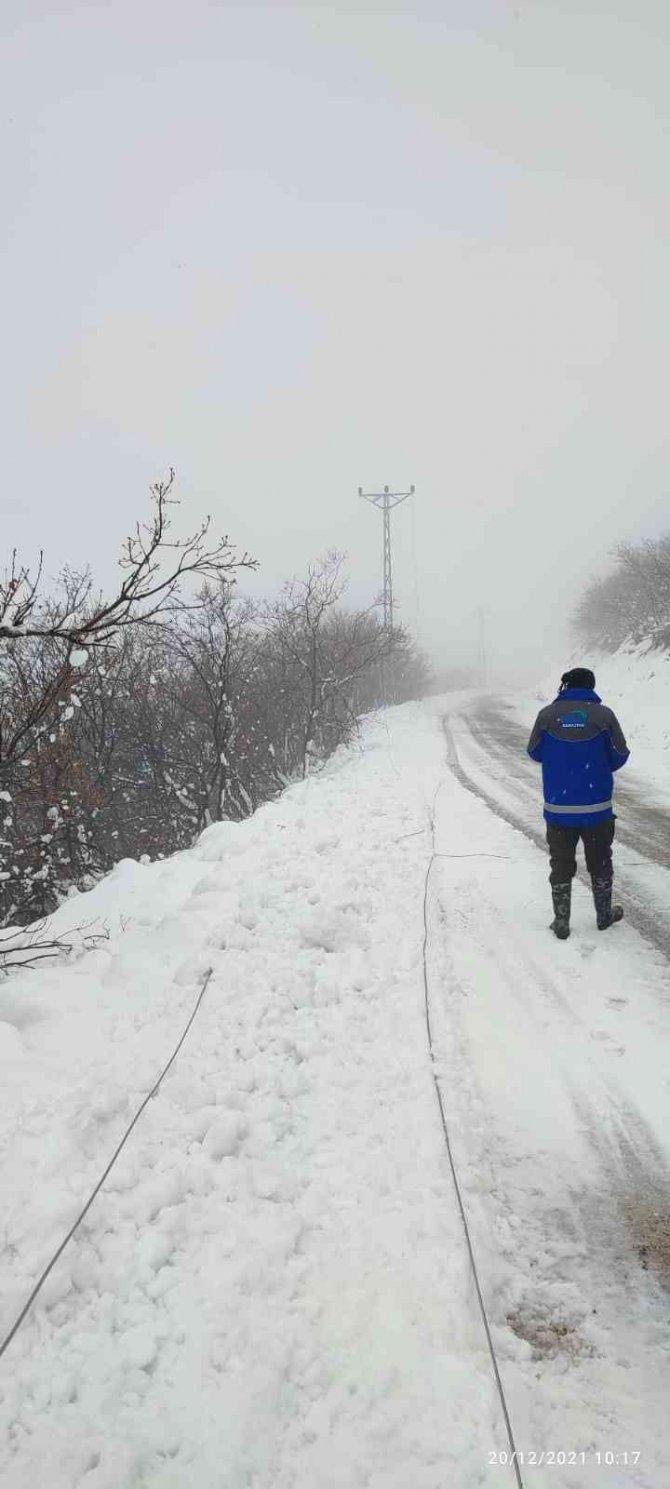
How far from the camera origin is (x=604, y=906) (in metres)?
5.07

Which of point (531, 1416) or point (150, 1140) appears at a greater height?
point (150, 1140)

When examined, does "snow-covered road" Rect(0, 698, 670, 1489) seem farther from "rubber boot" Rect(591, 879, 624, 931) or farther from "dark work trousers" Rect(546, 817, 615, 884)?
"dark work trousers" Rect(546, 817, 615, 884)

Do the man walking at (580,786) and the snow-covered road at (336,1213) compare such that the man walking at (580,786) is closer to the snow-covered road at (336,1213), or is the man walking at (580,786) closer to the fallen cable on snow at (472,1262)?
the snow-covered road at (336,1213)

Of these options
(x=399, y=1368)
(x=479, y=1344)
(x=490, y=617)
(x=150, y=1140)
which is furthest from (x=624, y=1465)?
(x=490, y=617)

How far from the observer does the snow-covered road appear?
1916 mm

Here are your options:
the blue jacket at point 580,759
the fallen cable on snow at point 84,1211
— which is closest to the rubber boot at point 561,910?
the blue jacket at point 580,759

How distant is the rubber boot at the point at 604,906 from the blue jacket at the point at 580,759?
0.47m

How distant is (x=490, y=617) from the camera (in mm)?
117062

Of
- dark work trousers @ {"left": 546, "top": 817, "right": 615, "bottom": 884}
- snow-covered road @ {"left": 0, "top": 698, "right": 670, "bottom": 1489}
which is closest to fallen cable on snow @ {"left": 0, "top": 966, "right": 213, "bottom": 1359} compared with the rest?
snow-covered road @ {"left": 0, "top": 698, "right": 670, "bottom": 1489}

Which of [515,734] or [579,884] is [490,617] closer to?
[515,734]

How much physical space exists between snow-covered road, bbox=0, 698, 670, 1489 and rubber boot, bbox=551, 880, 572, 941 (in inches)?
8.5

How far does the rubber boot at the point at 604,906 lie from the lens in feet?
16.5

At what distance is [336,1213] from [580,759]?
3457mm

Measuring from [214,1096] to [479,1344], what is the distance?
163 centimetres
